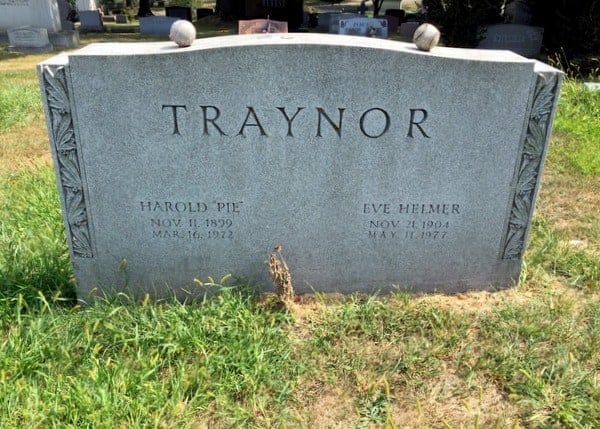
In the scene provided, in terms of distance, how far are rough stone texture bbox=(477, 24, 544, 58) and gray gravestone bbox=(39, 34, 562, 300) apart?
39.0 feet

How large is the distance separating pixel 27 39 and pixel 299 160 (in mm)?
12810

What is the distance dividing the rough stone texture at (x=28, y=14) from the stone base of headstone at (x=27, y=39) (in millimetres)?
1078

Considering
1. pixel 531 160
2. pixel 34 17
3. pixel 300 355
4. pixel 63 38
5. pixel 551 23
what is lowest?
pixel 300 355

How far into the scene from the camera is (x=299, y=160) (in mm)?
2834

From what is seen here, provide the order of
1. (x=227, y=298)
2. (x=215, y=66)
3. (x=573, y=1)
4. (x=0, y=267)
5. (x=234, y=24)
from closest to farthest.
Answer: (x=215, y=66) → (x=227, y=298) → (x=0, y=267) → (x=573, y=1) → (x=234, y=24)

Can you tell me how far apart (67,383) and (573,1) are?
1256 centimetres

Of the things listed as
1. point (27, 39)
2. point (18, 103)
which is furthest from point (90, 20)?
point (18, 103)

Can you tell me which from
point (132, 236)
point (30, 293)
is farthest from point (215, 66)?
point (30, 293)

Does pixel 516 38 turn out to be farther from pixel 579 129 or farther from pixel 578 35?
pixel 579 129

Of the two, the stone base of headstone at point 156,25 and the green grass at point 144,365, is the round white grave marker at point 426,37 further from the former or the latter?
the stone base of headstone at point 156,25

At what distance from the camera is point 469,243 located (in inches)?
123

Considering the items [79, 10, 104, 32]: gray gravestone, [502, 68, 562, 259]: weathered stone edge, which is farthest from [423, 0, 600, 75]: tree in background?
[79, 10, 104, 32]: gray gravestone

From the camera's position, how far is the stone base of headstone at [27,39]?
12742mm

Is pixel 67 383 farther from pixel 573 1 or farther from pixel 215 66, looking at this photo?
pixel 573 1
